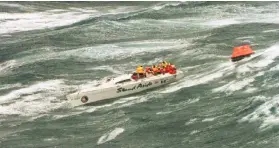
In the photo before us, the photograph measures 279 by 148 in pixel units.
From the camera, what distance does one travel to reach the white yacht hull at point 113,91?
33.9 metres

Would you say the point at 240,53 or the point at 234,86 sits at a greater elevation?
the point at 240,53

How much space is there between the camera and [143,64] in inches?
1698

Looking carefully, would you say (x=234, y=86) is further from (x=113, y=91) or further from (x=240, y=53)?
(x=113, y=91)

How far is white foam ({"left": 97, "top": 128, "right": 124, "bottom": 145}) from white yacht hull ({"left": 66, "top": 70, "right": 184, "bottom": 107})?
6.30m

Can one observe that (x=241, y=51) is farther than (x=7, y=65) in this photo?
No

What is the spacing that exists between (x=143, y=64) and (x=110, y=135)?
53.2 feet

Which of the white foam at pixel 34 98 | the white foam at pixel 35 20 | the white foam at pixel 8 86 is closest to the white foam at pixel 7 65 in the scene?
the white foam at pixel 8 86

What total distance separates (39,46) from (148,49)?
10.9m

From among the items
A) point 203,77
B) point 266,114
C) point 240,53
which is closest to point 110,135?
point 266,114

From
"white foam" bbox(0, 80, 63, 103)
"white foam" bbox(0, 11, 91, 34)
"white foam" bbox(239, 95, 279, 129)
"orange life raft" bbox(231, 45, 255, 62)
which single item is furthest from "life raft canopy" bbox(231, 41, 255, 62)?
"white foam" bbox(0, 11, 91, 34)

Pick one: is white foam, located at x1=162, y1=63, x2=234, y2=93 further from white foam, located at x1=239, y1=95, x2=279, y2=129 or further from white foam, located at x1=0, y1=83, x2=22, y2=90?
white foam, located at x1=0, y1=83, x2=22, y2=90

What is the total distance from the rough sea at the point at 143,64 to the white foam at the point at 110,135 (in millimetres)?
55

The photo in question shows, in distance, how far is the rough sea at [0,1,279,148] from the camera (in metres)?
26.7

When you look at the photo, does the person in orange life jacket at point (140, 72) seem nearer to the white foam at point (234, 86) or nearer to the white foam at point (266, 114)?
the white foam at point (234, 86)
